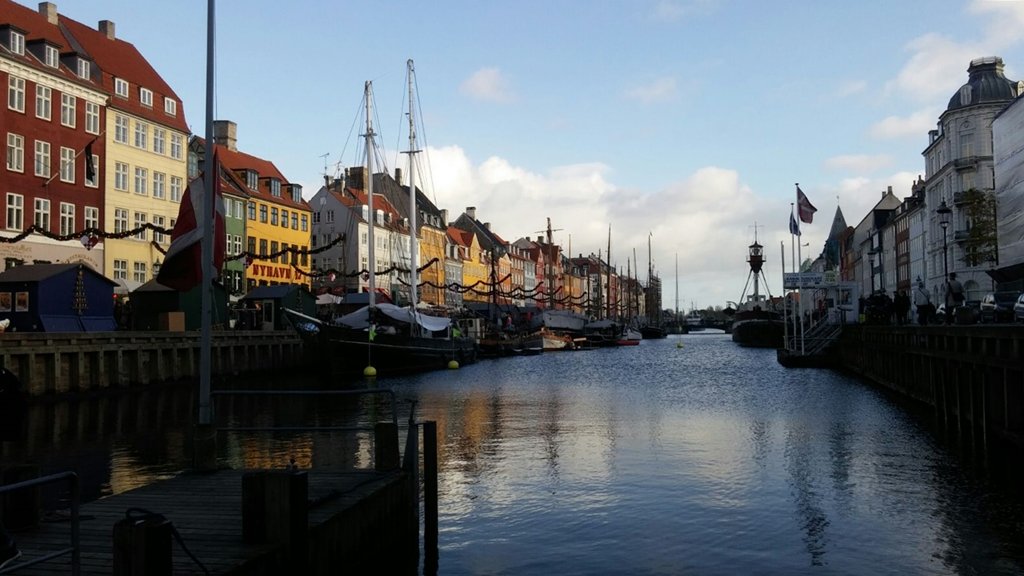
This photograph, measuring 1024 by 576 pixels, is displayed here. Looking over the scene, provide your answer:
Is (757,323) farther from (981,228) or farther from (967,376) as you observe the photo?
(967,376)

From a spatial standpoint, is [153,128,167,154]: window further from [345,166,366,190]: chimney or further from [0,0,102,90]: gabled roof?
[345,166,366,190]: chimney

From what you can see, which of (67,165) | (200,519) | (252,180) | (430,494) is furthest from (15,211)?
(200,519)

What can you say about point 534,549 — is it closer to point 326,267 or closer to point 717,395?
point 717,395

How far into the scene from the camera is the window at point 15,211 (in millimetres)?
53438

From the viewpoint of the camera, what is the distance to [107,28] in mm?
71562

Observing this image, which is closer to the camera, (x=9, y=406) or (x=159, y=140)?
(x=9, y=406)

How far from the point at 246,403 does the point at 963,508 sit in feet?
95.2

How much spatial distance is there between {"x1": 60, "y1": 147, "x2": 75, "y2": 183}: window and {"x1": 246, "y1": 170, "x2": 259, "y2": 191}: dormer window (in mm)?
25501

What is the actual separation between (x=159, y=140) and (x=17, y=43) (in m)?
16.0

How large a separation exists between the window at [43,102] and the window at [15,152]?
2.25 meters

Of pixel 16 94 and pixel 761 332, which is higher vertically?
pixel 16 94

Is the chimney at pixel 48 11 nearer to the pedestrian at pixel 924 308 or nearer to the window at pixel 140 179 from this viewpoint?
the window at pixel 140 179

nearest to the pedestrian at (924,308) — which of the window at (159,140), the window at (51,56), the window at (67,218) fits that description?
the window at (67,218)

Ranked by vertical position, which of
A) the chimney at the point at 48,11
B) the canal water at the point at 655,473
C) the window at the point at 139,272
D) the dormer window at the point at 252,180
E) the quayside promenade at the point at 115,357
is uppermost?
the chimney at the point at 48,11
